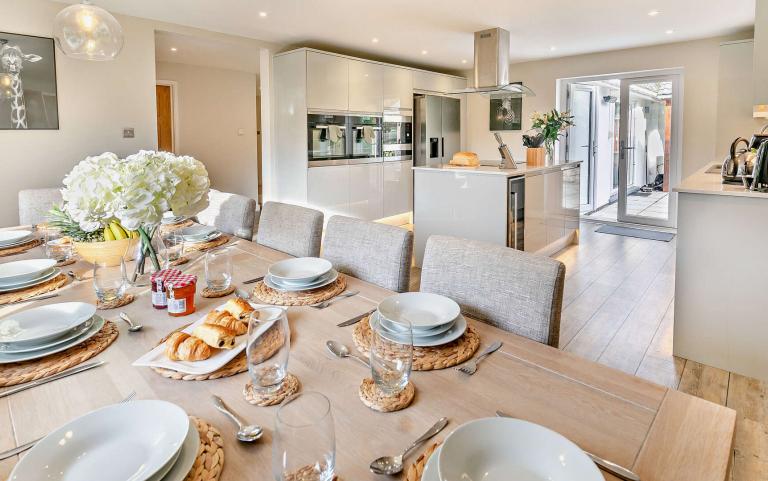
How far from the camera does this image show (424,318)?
115 cm

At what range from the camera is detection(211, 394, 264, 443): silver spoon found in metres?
0.73

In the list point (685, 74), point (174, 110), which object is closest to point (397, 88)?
point (174, 110)

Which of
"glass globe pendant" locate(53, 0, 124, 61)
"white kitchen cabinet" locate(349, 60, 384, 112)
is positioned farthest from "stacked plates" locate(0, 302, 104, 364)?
"white kitchen cabinet" locate(349, 60, 384, 112)

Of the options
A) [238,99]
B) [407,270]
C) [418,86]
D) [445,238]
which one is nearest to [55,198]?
[407,270]

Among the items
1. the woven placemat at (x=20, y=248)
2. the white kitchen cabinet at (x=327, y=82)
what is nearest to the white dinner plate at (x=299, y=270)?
the woven placemat at (x=20, y=248)

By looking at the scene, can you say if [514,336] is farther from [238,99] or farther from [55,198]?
[238,99]

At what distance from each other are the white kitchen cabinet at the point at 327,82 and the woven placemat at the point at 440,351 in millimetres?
4542

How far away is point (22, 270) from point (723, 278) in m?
3.08

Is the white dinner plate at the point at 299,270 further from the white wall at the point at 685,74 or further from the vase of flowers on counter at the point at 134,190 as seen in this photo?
the white wall at the point at 685,74

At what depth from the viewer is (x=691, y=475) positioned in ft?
2.15

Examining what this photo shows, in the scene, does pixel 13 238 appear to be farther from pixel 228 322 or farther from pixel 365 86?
pixel 365 86

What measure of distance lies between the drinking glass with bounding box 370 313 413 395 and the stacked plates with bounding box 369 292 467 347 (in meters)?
0.07

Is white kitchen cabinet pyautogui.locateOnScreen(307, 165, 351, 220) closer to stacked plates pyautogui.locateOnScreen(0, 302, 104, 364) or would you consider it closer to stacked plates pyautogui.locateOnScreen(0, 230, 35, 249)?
stacked plates pyautogui.locateOnScreen(0, 230, 35, 249)

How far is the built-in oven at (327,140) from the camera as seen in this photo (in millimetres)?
5301
